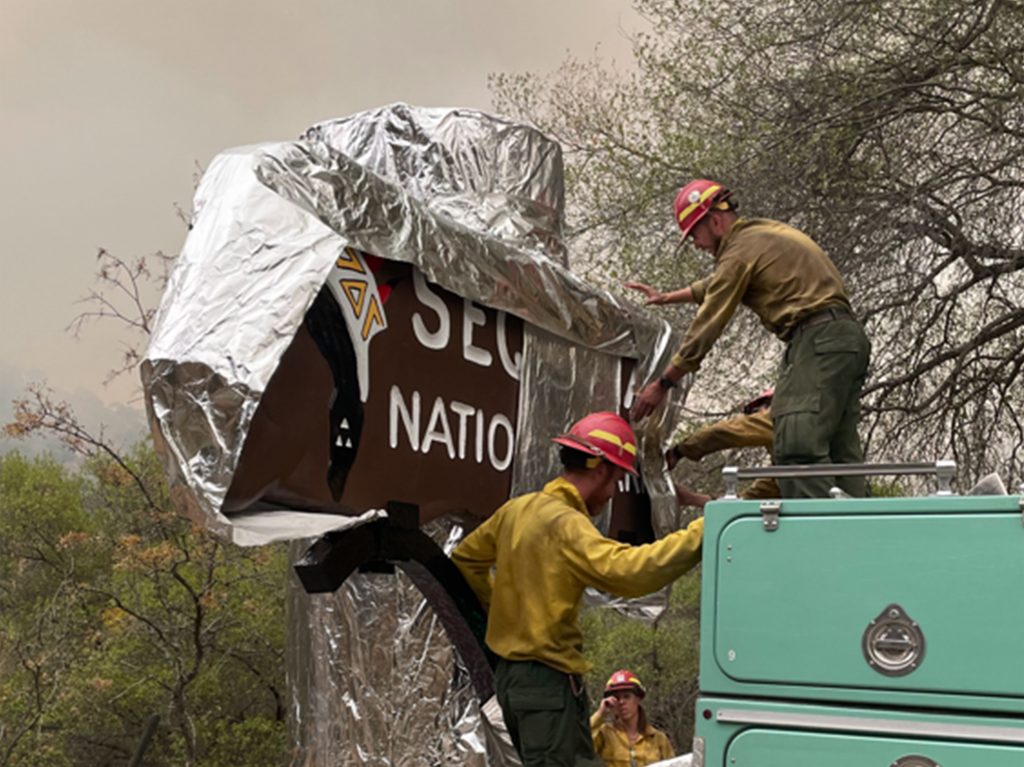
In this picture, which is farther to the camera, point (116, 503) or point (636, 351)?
point (116, 503)

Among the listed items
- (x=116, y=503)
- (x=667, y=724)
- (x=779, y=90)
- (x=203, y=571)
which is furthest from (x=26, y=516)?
(x=779, y=90)

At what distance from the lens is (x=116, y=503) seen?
17.8 meters

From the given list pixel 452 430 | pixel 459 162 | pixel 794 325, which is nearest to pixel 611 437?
pixel 452 430

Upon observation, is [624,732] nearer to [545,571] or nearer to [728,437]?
[728,437]

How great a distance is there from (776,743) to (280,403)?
5.75 feet

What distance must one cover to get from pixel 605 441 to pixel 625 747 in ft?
10.8

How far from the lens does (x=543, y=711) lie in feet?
14.1

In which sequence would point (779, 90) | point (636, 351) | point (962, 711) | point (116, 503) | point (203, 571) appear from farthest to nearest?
point (116, 503)
point (203, 571)
point (779, 90)
point (636, 351)
point (962, 711)

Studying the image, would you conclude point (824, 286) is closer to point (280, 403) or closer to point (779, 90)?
point (280, 403)

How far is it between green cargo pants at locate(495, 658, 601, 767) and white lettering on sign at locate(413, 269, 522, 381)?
3.88 feet

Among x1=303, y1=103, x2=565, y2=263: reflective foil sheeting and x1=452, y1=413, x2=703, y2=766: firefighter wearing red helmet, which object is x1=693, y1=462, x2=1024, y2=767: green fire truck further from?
x1=303, y1=103, x2=565, y2=263: reflective foil sheeting

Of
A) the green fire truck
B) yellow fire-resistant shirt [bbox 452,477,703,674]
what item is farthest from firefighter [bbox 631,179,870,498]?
the green fire truck

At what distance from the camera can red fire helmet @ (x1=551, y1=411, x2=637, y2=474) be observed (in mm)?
4582

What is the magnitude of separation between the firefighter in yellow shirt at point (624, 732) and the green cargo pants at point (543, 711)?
9.56 ft
